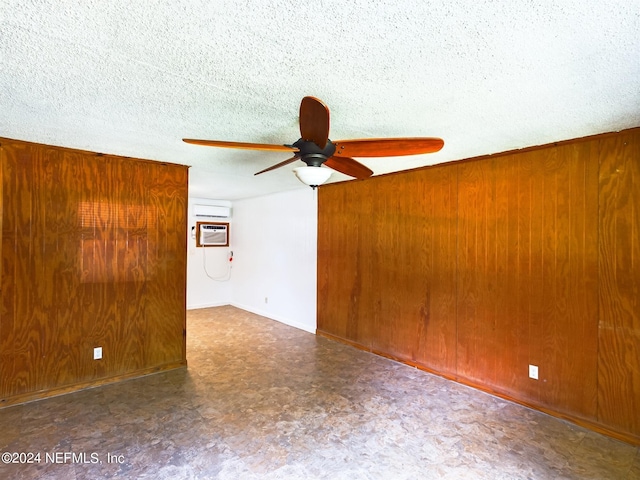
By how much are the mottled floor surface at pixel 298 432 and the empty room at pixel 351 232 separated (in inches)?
0.8

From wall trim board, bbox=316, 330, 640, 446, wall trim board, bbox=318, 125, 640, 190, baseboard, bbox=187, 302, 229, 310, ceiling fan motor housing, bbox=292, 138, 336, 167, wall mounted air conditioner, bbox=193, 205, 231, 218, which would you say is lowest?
wall trim board, bbox=316, 330, 640, 446

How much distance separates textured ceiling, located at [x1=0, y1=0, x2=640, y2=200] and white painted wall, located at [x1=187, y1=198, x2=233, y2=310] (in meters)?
4.17

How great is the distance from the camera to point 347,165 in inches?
87.7

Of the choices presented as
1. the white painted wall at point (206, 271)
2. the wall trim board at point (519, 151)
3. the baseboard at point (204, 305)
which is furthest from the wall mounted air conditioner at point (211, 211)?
the wall trim board at point (519, 151)

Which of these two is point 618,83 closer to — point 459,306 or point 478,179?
point 478,179

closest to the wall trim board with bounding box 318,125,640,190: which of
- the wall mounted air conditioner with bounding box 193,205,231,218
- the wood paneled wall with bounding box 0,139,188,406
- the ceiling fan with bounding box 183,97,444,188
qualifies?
the ceiling fan with bounding box 183,97,444,188

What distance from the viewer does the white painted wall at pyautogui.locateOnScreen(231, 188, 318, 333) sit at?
522 centimetres

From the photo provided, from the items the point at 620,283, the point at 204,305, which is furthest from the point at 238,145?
the point at 204,305

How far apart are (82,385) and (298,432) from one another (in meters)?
2.19

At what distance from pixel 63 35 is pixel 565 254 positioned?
340cm

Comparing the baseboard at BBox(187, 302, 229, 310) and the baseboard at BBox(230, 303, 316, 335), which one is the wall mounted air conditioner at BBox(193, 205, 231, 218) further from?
the baseboard at BBox(230, 303, 316, 335)

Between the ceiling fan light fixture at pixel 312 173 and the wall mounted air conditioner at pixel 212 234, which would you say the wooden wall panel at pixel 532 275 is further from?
the wall mounted air conditioner at pixel 212 234

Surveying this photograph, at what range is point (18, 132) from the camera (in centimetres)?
253

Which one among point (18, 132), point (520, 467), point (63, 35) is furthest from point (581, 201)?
point (18, 132)
